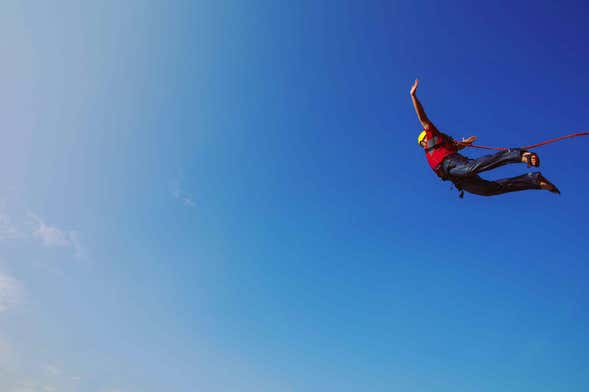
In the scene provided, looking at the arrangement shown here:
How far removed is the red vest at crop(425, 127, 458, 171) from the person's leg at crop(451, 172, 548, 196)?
594mm

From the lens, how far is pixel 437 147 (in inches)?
378

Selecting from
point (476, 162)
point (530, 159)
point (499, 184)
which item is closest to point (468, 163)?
point (476, 162)

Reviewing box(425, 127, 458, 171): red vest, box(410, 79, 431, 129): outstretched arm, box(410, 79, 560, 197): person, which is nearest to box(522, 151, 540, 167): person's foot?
box(410, 79, 560, 197): person

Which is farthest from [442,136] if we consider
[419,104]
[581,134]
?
[581,134]

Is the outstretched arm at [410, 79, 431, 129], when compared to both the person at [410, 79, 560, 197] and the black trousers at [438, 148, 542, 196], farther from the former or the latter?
the black trousers at [438, 148, 542, 196]

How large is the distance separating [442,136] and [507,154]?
1715 millimetres

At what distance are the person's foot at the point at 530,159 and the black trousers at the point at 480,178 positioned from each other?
0.11m

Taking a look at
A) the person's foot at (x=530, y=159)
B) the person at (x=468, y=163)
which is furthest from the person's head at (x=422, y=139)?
the person's foot at (x=530, y=159)

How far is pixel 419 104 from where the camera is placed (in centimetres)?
940

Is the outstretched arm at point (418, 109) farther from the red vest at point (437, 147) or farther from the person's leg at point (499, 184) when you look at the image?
the person's leg at point (499, 184)

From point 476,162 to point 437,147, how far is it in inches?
46.1

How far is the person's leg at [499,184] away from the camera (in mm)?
8102

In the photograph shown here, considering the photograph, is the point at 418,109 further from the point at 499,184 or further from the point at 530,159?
the point at 530,159

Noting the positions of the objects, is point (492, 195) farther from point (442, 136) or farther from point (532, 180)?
point (442, 136)
